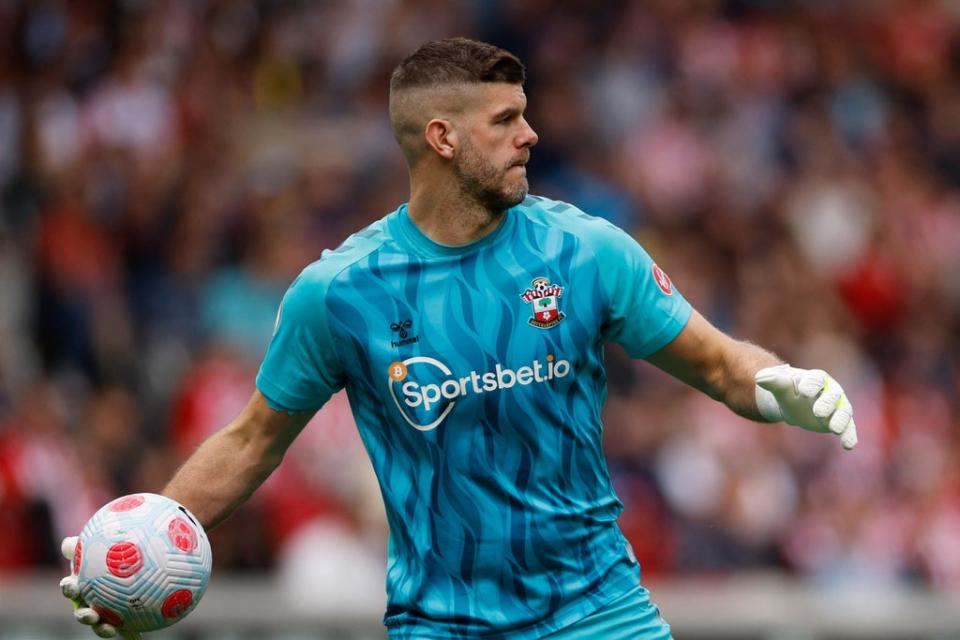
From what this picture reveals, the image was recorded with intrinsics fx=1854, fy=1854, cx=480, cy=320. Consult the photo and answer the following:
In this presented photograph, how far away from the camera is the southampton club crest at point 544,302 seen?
5.91 metres

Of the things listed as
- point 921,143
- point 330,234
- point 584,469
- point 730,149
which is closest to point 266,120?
point 330,234

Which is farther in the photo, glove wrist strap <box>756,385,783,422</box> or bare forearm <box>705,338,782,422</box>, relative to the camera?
bare forearm <box>705,338,782,422</box>

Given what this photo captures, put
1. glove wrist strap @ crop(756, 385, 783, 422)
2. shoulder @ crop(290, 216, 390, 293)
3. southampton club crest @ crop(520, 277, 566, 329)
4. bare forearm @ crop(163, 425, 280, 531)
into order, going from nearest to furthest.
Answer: glove wrist strap @ crop(756, 385, 783, 422), southampton club crest @ crop(520, 277, 566, 329), shoulder @ crop(290, 216, 390, 293), bare forearm @ crop(163, 425, 280, 531)

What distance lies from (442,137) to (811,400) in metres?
1.46

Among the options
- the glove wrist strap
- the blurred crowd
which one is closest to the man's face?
the glove wrist strap

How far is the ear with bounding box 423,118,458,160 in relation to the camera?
600 centimetres

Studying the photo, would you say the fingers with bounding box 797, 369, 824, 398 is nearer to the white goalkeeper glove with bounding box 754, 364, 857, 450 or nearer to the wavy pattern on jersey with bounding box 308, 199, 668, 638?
the white goalkeeper glove with bounding box 754, 364, 857, 450

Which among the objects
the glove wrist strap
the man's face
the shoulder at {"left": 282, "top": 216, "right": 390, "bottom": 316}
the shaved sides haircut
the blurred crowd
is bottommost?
the glove wrist strap

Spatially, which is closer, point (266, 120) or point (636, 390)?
point (636, 390)

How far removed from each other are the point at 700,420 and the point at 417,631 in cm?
689

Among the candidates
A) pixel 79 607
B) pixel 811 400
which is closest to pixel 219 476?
pixel 79 607

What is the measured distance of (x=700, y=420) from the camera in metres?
12.6

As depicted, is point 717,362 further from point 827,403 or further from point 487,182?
point 487,182

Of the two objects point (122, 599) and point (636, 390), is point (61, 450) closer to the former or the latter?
point (636, 390)
